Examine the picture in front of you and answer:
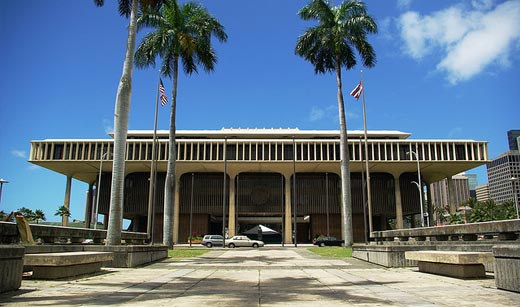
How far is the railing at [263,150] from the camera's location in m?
58.6

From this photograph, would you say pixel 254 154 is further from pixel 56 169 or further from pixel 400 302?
pixel 400 302

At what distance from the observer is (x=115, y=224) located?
15531mm

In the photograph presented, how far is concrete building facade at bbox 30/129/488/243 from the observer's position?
58.8m

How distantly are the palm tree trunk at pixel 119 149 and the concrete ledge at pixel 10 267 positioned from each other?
810 cm

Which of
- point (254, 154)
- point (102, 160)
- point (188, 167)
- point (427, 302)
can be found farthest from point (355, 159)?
point (427, 302)

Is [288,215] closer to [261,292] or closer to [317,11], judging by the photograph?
[317,11]

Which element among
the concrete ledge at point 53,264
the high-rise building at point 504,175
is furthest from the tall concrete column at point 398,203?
the concrete ledge at point 53,264

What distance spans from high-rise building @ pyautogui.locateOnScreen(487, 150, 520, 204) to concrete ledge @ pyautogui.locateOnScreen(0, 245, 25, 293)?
46.6 m

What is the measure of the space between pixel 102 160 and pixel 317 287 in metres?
53.9

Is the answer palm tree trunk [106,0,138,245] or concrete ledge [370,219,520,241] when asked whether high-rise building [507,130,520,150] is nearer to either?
concrete ledge [370,219,520,241]

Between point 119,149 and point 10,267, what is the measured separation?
360 inches

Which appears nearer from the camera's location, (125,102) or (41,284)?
(41,284)

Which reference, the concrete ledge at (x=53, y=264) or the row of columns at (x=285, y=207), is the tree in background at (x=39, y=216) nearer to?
the row of columns at (x=285, y=207)

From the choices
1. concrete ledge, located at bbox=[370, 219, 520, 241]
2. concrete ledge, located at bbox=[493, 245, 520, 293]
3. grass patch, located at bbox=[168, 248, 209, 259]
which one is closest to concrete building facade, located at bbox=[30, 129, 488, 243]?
grass patch, located at bbox=[168, 248, 209, 259]
